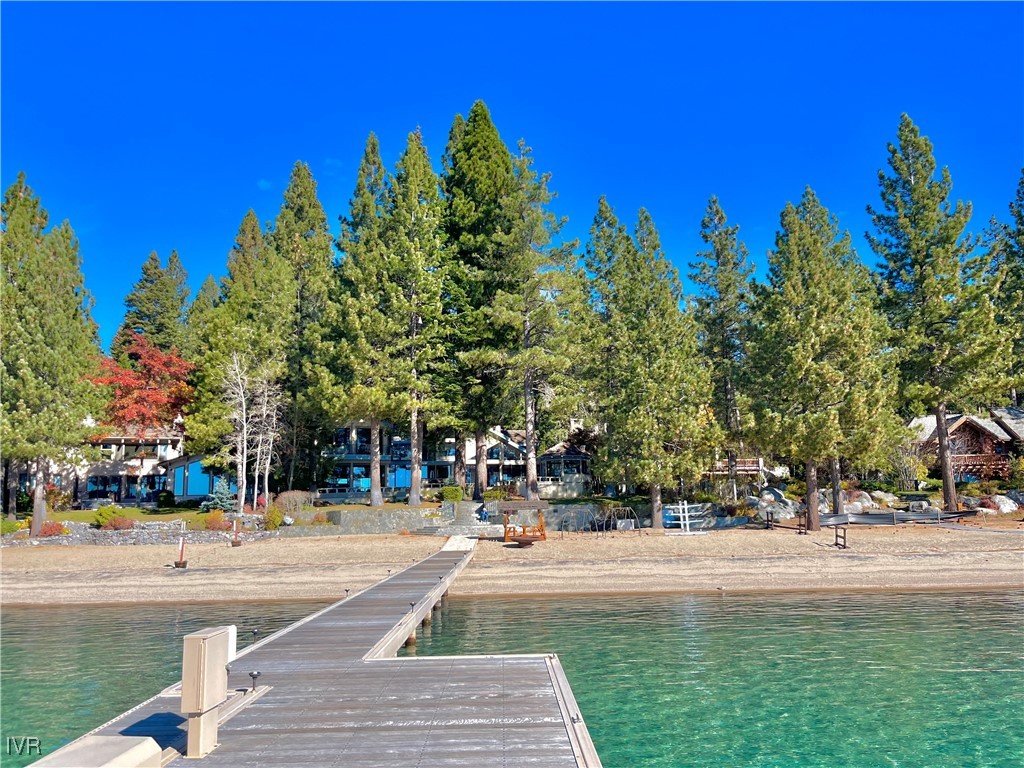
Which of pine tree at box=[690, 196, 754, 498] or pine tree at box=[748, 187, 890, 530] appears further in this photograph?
pine tree at box=[690, 196, 754, 498]

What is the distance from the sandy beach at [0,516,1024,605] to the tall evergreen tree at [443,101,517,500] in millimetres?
10862

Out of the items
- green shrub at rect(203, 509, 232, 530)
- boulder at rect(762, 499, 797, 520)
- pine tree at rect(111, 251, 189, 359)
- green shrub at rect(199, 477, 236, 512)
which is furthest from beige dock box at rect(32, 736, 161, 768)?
pine tree at rect(111, 251, 189, 359)

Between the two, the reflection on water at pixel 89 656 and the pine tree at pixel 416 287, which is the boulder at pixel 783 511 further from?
the reflection on water at pixel 89 656

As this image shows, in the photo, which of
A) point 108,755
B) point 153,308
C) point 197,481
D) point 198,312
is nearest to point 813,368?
point 108,755

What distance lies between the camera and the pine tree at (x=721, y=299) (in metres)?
46.5

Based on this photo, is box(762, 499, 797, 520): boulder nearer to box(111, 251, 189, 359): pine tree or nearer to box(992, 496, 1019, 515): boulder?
box(992, 496, 1019, 515): boulder

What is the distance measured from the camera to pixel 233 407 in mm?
40281

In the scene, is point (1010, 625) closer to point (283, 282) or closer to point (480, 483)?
point (480, 483)

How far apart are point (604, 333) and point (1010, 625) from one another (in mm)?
23993

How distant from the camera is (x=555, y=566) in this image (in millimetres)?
26406

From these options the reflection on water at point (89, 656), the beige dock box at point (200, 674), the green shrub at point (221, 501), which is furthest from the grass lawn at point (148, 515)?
the beige dock box at point (200, 674)

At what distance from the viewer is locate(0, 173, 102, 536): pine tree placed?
3397cm

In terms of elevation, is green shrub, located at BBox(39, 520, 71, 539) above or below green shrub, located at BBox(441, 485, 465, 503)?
below

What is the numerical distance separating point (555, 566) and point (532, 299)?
56.3 ft
